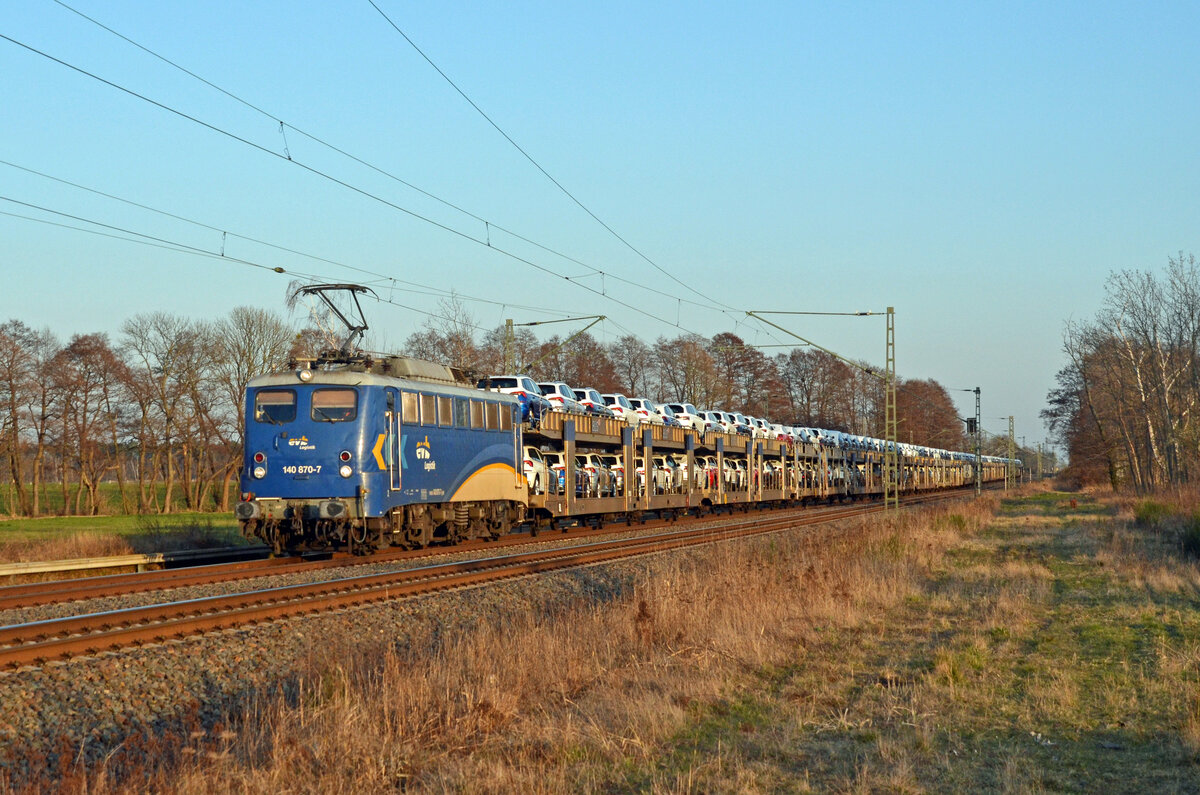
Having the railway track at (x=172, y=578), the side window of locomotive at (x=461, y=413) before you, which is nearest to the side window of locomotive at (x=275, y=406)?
the railway track at (x=172, y=578)

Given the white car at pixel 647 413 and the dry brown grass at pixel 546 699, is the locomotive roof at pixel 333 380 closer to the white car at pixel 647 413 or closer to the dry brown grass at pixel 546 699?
the dry brown grass at pixel 546 699

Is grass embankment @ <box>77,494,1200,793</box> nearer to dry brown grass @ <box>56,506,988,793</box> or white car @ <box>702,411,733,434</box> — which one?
dry brown grass @ <box>56,506,988,793</box>

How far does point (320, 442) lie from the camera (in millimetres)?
19562

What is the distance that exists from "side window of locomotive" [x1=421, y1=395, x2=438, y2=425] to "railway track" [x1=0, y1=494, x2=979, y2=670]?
10.2ft

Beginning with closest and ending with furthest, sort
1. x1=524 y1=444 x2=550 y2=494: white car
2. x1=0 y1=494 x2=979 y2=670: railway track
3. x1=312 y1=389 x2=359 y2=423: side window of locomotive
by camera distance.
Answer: x1=0 y1=494 x2=979 y2=670: railway track
x1=312 y1=389 x2=359 y2=423: side window of locomotive
x1=524 y1=444 x2=550 y2=494: white car

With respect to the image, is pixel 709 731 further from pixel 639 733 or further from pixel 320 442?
pixel 320 442

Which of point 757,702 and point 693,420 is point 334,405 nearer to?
point 757,702

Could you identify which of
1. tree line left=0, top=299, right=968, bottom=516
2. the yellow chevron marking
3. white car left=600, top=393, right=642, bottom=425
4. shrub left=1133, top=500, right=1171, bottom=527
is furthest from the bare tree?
shrub left=1133, top=500, right=1171, bottom=527

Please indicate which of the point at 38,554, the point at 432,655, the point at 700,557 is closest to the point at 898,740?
the point at 432,655

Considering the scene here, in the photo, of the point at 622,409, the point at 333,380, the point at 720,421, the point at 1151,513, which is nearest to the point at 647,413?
the point at 622,409

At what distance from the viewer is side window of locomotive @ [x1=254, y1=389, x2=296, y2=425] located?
19828mm

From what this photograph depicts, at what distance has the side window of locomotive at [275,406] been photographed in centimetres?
1983

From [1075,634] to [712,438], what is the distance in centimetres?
3107

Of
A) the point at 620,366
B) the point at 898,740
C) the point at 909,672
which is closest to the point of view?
the point at 898,740
